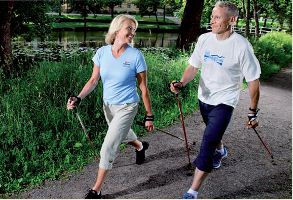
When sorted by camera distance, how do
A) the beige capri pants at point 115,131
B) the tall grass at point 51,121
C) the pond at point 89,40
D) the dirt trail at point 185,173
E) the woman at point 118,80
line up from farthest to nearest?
the pond at point 89,40
the tall grass at point 51,121
the dirt trail at point 185,173
the beige capri pants at point 115,131
the woman at point 118,80

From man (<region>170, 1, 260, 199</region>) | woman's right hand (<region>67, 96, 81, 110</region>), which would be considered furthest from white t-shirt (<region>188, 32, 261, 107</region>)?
woman's right hand (<region>67, 96, 81, 110</region>)

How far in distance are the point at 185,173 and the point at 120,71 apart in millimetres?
1784

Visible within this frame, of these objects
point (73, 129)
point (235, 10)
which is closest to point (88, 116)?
point (73, 129)

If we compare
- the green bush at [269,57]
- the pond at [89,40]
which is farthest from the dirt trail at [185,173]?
the pond at [89,40]

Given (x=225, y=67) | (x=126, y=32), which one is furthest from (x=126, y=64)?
(x=225, y=67)

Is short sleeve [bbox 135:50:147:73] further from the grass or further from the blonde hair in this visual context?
the grass

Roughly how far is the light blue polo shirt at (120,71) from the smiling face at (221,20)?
842mm

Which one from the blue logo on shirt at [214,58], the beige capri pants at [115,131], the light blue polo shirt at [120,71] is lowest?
the beige capri pants at [115,131]

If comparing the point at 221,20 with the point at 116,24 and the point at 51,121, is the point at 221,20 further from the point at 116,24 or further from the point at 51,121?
the point at 51,121

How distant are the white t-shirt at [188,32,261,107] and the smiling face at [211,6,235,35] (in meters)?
0.12

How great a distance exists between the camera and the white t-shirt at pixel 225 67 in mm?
4699

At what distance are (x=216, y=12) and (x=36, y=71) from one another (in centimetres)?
570

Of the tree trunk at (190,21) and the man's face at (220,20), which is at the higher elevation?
the man's face at (220,20)

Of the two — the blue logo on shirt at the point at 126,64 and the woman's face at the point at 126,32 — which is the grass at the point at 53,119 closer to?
the blue logo on shirt at the point at 126,64
